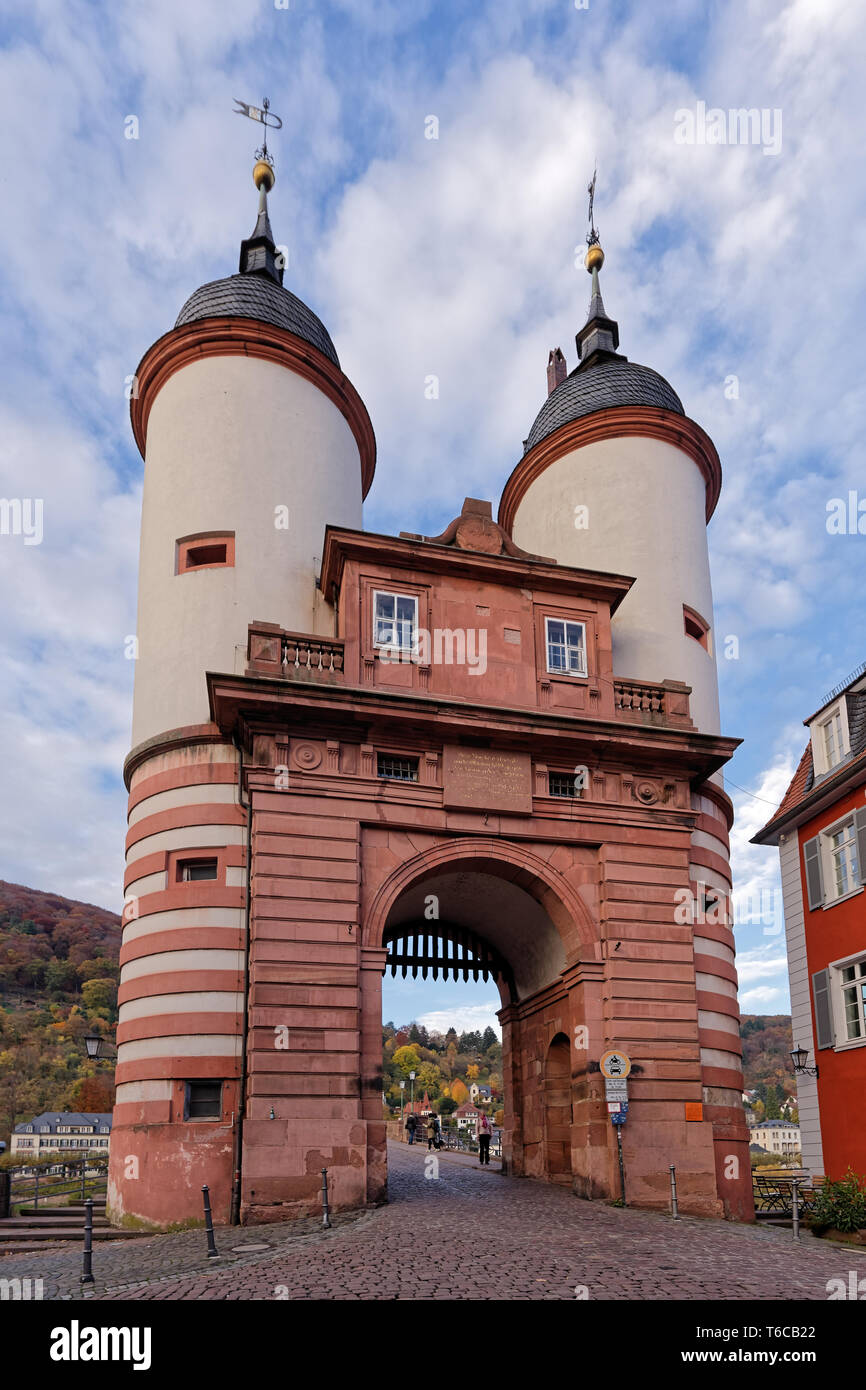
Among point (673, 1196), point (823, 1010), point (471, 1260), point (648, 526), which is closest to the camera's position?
point (471, 1260)

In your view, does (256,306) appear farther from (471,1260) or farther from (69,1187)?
(69,1187)

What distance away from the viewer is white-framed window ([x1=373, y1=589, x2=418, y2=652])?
2230cm

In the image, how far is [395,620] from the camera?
73.9 feet

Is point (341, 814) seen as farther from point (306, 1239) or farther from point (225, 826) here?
point (306, 1239)

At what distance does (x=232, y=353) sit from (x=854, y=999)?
799 inches

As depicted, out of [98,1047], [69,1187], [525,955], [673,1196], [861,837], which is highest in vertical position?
[861,837]

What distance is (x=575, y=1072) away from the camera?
69.5 ft

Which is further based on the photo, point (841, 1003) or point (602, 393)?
point (602, 393)

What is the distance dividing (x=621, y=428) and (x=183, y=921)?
16333 mm

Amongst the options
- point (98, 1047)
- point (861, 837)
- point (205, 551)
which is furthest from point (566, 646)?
point (98, 1047)

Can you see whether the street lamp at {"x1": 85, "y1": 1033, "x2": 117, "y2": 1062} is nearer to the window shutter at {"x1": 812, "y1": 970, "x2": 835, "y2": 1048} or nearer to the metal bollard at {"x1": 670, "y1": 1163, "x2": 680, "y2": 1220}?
the metal bollard at {"x1": 670, "y1": 1163, "x2": 680, "y2": 1220}

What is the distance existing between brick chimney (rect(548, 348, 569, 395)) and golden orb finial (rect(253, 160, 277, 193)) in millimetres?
10796

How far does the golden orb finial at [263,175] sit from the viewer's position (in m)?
32.9

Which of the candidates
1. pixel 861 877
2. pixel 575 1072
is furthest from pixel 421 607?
pixel 861 877
